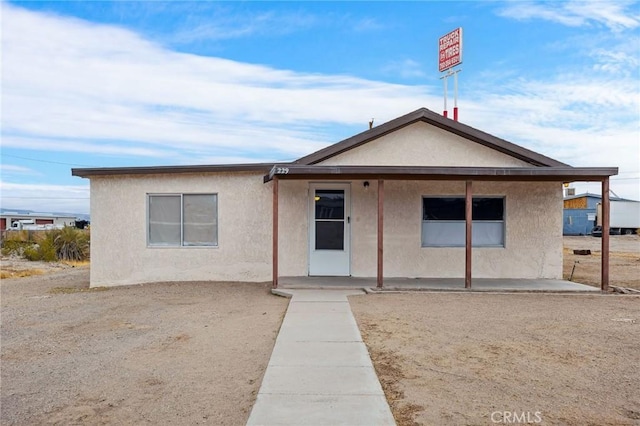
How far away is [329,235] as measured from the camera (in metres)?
12.6

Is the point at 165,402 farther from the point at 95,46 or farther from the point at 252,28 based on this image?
the point at 95,46

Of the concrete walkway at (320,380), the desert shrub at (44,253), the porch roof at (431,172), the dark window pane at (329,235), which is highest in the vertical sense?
the porch roof at (431,172)

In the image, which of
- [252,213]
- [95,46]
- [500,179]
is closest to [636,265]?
[500,179]

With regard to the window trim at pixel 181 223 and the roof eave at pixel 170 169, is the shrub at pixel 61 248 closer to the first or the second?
the roof eave at pixel 170 169

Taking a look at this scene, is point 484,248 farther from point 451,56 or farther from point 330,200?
point 451,56

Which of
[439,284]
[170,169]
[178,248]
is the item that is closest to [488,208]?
[439,284]

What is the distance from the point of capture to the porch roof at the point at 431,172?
10.6 metres

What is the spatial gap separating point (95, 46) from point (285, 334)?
13508 millimetres

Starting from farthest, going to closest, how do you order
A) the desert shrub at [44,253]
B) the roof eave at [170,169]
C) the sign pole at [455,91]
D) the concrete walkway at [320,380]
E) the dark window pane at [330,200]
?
the desert shrub at [44,253]
the sign pole at [455,91]
the dark window pane at [330,200]
the roof eave at [170,169]
the concrete walkway at [320,380]

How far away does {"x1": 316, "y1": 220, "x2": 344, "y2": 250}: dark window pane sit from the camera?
1261 centimetres

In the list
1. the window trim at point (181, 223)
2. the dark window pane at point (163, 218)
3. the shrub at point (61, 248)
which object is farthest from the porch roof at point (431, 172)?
the shrub at point (61, 248)

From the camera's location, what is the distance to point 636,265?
60.4 feet

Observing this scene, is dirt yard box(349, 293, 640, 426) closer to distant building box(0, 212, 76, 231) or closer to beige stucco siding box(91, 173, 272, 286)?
beige stucco siding box(91, 173, 272, 286)

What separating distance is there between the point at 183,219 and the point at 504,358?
8.81 m
